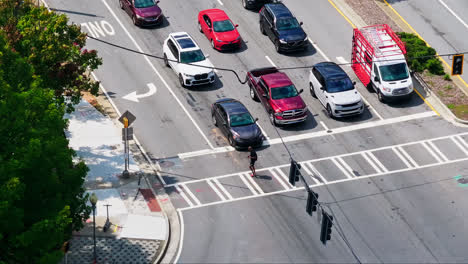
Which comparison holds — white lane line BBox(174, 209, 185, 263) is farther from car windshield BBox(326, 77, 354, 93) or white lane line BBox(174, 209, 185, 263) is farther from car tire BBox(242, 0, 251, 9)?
car tire BBox(242, 0, 251, 9)

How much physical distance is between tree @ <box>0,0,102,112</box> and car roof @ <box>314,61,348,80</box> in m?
13.9

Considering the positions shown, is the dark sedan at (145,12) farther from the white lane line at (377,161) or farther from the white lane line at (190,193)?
the white lane line at (377,161)

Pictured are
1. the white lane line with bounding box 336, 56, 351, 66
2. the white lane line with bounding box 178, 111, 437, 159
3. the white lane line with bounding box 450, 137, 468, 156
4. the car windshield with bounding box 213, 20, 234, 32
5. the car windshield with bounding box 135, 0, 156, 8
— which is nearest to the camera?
the white lane line with bounding box 450, 137, 468, 156

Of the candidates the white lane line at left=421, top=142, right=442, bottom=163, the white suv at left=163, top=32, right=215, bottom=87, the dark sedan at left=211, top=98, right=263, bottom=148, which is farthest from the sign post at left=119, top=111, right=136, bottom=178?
the white lane line at left=421, top=142, right=442, bottom=163

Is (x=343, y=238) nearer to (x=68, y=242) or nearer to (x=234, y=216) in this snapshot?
(x=234, y=216)

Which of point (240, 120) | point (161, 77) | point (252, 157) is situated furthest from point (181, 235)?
point (161, 77)

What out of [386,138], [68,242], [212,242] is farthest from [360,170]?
[68,242]

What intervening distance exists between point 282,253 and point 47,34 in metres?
15.5

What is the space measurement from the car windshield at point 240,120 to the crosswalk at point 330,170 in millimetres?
3051

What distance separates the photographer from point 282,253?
3953 centimetres

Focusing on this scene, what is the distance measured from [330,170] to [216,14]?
16.5 meters

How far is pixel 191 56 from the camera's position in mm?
53594

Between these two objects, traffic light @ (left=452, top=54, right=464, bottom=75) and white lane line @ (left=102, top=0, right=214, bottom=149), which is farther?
white lane line @ (left=102, top=0, right=214, bottom=149)

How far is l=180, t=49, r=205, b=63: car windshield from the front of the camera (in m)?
53.5
